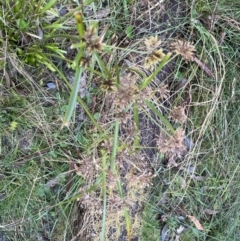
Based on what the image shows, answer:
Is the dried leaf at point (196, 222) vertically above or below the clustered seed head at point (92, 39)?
below

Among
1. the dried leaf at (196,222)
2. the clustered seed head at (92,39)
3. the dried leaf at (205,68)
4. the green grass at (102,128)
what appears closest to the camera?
the clustered seed head at (92,39)

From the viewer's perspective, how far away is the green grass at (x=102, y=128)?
1.77m

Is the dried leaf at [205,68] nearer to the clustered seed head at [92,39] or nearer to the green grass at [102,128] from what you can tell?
the green grass at [102,128]

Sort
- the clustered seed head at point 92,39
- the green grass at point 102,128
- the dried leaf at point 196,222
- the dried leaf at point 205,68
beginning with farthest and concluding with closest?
the dried leaf at point 196,222 < the dried leaf at point 205,68 < the green grass at point 102,128 < the clustered seed head at point 92,39

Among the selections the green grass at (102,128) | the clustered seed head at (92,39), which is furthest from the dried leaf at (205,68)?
the clustered seed head at (92,39)

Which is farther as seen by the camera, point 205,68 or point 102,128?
point 205,68

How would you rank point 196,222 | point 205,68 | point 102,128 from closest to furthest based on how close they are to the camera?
point 102,128 → point 205,68 → point 196,222

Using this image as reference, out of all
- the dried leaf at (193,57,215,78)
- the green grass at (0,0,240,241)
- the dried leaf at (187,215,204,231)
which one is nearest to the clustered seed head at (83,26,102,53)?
the green grass at (0,0,240,241)

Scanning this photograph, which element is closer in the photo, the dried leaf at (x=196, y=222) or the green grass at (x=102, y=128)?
the green grass at (x=102, y=128)

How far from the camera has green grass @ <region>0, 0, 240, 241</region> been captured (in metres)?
1.77

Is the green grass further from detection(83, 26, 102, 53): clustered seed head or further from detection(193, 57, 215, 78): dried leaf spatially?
detection(83, 26, 102, 53): clustered seed head

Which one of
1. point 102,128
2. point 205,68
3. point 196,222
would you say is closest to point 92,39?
point 102,128

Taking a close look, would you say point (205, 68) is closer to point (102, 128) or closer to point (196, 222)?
point (102, 128)

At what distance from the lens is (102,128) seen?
1.80 meters
